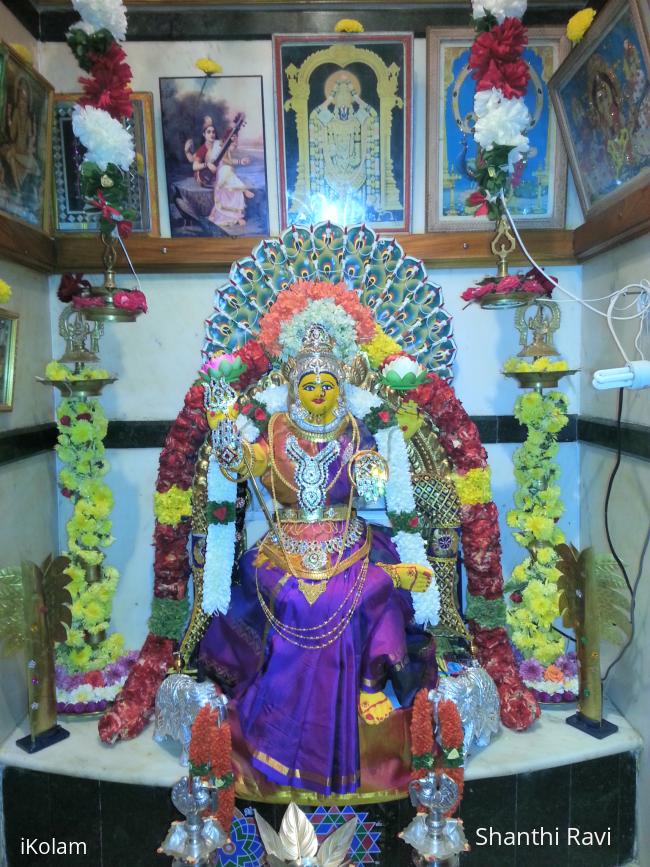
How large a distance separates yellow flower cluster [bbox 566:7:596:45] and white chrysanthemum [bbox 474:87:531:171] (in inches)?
26.4

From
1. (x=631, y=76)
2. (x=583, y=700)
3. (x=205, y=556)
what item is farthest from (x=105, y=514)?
(x=631, y=76)

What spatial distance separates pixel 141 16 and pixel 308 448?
9.44 ft

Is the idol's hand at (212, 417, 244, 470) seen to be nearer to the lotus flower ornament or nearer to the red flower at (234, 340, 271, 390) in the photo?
the red flower at (234, 340, 271, 390)

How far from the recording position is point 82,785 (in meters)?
2.94

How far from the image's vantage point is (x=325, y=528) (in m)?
3.15

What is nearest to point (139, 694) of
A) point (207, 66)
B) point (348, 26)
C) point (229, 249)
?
point (229, 249)

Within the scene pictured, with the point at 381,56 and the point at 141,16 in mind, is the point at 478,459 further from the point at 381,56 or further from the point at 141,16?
the point at 141,16

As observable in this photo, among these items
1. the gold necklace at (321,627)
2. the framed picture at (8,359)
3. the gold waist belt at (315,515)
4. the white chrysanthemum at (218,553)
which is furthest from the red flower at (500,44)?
the framed picture at (8,359)

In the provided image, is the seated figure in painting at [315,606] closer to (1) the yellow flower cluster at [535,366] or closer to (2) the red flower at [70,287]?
(1) the yellow flower cluster at [535,366]

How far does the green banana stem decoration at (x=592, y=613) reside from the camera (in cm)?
308

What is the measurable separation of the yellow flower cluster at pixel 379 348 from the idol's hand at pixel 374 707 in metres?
1.65

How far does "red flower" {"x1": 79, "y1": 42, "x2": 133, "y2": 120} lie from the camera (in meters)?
3.09

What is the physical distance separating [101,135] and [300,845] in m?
3.08

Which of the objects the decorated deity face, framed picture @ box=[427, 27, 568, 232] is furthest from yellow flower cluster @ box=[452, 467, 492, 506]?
framed picture @ box=[427, 27, 568, 232]
